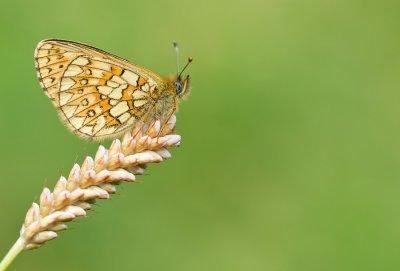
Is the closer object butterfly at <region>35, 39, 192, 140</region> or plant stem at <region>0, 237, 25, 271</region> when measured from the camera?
plant stem at <region>0, 237, 25, 271</region>

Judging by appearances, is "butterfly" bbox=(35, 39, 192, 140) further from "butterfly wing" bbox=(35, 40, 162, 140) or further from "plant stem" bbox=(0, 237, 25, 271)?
"plant stem" bbox=(0, 237, 25, 271)

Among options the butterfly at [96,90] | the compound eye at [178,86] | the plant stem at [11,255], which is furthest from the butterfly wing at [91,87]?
the plant stem at [11,255]

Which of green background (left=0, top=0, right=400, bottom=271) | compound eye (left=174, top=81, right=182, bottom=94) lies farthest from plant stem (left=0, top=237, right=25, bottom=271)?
green background (left=0, top=0, right=400, bottom=271)

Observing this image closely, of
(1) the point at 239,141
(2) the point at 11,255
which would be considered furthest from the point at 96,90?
(1) the point at 239,141

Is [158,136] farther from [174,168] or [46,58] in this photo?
[174,168]

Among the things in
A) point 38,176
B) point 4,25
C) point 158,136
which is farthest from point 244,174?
point 158,136

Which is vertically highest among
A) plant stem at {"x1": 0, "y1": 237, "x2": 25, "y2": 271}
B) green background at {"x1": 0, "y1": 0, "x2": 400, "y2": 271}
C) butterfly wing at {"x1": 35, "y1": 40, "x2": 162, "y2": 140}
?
green background at {"x1": 0, "y1": 0, "x2": 400, "y2": 271}

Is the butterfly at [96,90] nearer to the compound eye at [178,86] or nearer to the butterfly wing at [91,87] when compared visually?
the butterfly wing at [91,87]
